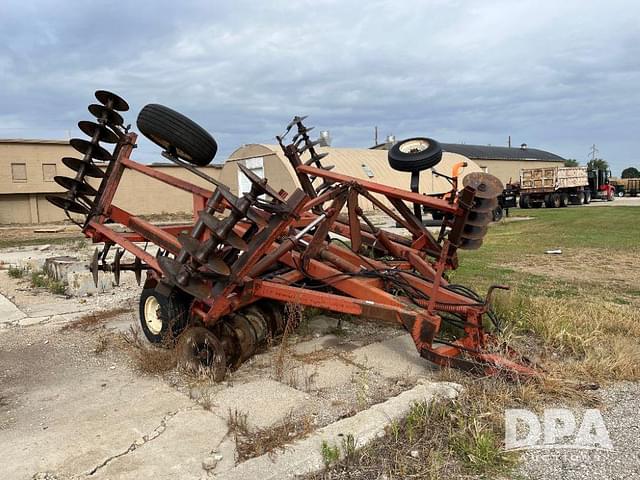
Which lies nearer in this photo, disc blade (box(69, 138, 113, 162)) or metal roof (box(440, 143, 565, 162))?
disc blade (box(69, 138, 113, 162))

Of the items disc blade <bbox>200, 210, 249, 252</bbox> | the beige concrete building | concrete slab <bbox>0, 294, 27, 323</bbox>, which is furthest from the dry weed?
the beige concrete building

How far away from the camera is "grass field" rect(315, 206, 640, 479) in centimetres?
305

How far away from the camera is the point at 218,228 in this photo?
386 centimetres

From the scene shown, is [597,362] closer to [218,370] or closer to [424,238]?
[424,238]

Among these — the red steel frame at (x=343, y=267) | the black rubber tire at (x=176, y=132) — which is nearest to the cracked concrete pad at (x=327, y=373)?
the red steel frame at (x=343, y=267)

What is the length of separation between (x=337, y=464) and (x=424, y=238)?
10.1 feet

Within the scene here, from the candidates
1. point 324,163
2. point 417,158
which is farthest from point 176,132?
point 324,163

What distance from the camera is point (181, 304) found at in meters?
5.03

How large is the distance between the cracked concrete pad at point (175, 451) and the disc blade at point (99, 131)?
10.8ft

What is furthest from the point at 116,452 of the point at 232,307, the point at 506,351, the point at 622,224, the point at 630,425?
the point at 622,224

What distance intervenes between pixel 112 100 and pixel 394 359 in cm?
392

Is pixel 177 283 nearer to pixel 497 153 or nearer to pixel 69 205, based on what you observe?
pixel 69 205

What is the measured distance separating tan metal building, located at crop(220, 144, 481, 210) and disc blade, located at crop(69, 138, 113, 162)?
68.0ft

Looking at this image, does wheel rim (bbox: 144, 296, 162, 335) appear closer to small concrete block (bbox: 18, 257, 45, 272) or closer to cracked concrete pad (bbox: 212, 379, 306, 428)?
cracked concrete pad (bbox: 212, 379, 306, 428)
